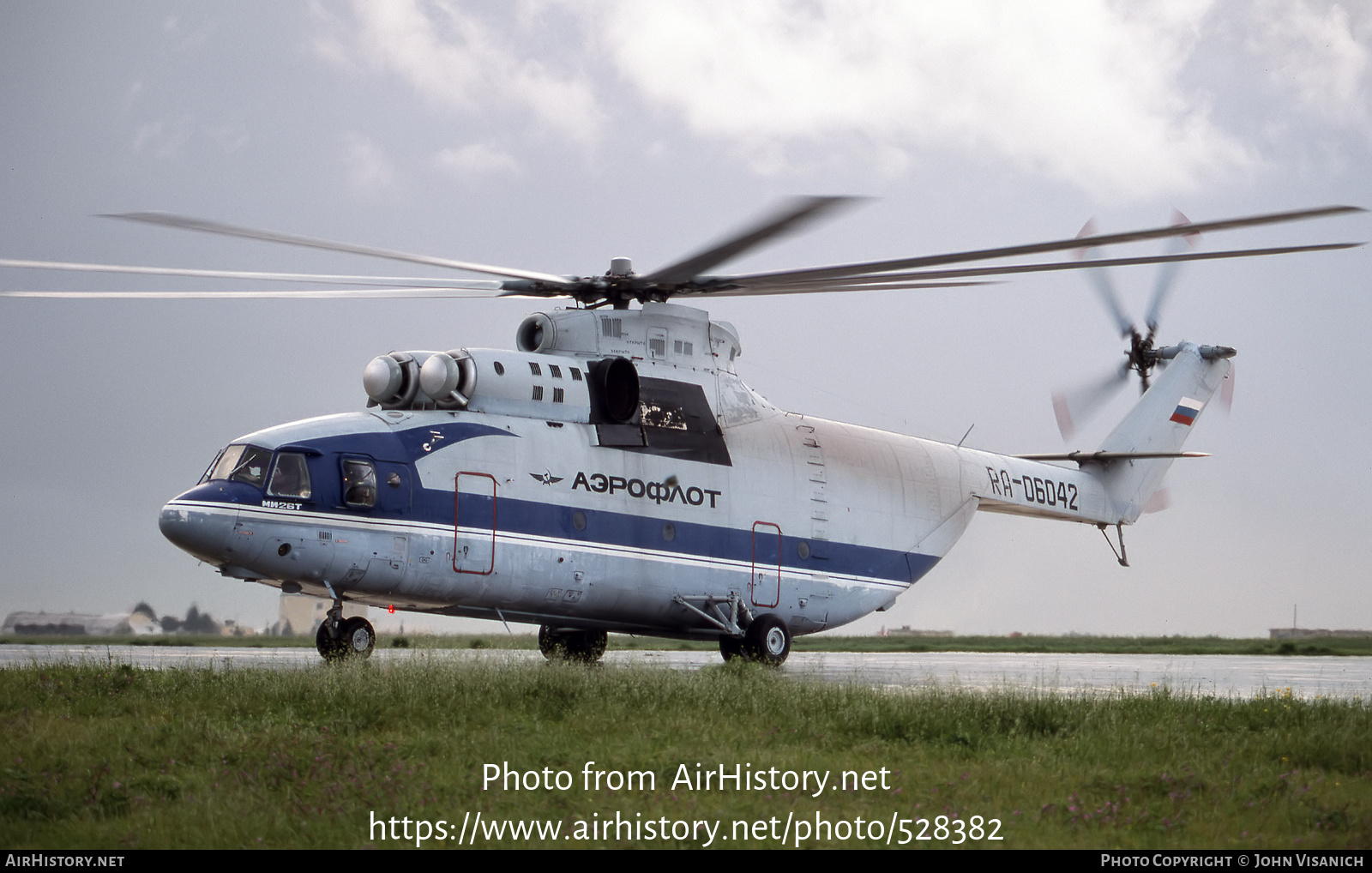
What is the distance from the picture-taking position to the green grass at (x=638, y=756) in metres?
8.32

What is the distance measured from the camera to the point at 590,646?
22062mm

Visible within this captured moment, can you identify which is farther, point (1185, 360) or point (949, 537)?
point (1185, 360)

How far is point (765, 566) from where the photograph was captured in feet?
68.3

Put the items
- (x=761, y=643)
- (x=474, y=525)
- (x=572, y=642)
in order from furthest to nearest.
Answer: (x=572, y=642)
(x=761, y=643)
(x=474, y=525)

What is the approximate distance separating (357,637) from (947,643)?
3318cm

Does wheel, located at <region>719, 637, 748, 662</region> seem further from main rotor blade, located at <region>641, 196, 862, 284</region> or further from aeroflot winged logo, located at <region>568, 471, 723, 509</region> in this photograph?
main rotor blade, located at <region>641, 196, 862, 284</region>

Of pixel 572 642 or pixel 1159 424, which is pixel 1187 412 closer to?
pixel 1159 424

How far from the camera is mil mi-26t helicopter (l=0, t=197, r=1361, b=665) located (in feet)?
52.9

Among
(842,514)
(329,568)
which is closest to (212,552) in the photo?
(329,568)

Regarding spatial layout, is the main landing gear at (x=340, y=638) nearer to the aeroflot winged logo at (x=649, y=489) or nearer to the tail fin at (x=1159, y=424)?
the aeroflot winged logo at (x=649, y=489)

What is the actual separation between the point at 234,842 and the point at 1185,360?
85.6ft

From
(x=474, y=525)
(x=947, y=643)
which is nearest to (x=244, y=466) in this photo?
(x=474, y=525)

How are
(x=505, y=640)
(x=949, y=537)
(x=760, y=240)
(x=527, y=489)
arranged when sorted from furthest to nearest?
(x=505, y=640) < (x=949, y=537) < (x=527, y=489) < (x=760, y=240)
